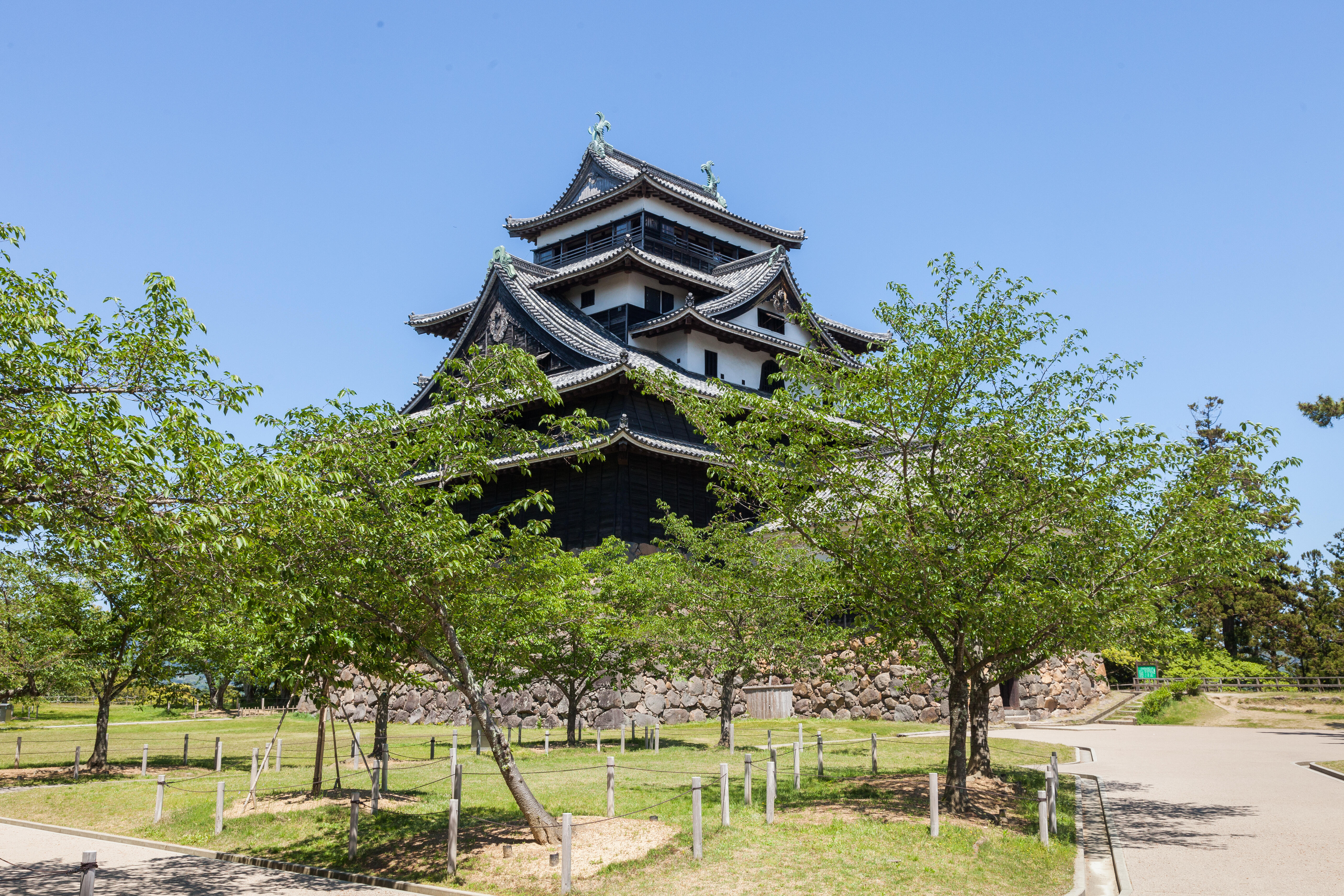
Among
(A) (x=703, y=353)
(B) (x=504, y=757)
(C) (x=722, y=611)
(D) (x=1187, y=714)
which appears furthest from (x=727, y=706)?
(D) (x=1187, y=714)

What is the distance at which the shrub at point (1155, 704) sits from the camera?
3684cm

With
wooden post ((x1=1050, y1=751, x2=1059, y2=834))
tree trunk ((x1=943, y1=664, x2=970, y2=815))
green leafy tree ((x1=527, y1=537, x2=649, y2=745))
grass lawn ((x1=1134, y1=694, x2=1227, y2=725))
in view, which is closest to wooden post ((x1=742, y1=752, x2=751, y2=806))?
tree trunk ((x1=943, y1=664, x2=970, y2=815))

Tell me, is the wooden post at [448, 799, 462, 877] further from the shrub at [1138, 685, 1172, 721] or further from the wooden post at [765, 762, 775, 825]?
the shrub at [1138, 685, 1172, 721]

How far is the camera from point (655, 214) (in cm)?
4597

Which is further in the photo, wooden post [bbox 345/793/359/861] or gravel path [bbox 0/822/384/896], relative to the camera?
wooden post [bbox 345/793/359/861]

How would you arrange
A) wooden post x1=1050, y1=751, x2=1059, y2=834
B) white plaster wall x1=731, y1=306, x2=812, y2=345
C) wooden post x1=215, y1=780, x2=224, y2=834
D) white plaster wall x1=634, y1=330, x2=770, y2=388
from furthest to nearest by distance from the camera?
white plaster wall x1=731, y1=306, x2=812, y2=345 → white plaster wall x1=634, y1=330, x2=770, y2=388 → wooden post x1=215, y1=780, x2=224, y2=834 → wooden post x1=1050, y1=751, x2=1059, y2=834

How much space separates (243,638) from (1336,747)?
28.2 metres

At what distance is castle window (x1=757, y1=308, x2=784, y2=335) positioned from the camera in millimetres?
43562

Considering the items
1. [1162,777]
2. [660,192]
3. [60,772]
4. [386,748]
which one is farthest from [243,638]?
[660,192]

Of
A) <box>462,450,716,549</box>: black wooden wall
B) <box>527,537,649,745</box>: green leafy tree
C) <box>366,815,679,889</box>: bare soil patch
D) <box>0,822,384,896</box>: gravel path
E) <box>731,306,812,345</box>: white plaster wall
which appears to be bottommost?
<box>0,822,384,896</box>: gravel path

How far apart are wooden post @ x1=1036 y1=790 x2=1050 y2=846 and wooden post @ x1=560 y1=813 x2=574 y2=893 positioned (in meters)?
5.83

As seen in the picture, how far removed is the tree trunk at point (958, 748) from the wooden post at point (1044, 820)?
1514 mm

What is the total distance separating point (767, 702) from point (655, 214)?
77.8 ft

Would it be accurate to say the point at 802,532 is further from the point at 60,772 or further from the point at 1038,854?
the point at 60,772
